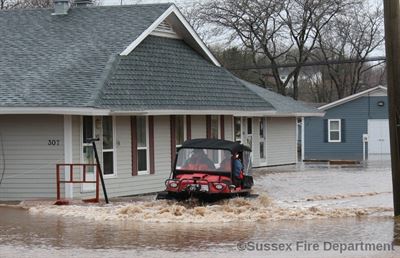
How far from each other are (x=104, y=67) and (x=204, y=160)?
5.22m

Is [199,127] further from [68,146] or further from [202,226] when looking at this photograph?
[202,226]

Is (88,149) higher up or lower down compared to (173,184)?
higher up

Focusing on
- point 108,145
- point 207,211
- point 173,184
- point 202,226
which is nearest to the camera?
point 202,226

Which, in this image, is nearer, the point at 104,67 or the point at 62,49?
the point at 104,67

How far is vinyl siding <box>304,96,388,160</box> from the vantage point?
1770 inches

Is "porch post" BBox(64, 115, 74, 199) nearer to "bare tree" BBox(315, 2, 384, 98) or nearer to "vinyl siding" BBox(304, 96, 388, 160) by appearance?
"vinyl siding" BBox(304, 96, 388, 160)

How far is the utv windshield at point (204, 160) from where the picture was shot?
18672mm

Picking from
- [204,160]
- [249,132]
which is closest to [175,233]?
[204,160]

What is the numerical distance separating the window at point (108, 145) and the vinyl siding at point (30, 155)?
1.59m

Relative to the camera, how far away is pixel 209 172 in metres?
18.5

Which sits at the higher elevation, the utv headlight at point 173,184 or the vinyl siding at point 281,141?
the vinyl siding at point 281,141

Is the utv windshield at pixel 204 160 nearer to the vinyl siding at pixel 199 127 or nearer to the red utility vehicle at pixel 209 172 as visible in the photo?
the red utility vehicle at pixel 209 172

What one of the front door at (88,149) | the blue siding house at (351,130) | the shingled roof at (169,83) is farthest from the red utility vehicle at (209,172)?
the blue siding house at (351,130)

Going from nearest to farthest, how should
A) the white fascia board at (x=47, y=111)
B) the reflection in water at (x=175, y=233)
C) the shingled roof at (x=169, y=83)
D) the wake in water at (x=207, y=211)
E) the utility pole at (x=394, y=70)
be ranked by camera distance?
the reflection in water at (x=175, y=233) < the utility pole at (x=394, y=70) < the wake in water at (x=207, y=211) < the white fascia board at (x=47, y=111) < the shingled roof at (x=169, y=83)
